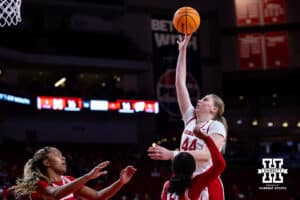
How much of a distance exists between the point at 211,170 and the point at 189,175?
45 cm

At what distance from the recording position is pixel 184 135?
4938 mm

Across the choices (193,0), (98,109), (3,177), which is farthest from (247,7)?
(3,177)

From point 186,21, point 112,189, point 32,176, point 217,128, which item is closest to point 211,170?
point 217,128

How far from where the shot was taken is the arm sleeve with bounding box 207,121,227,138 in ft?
15.5

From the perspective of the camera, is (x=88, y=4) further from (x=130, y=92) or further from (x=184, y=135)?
(x=184, y=135)

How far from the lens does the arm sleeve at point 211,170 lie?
4.11m

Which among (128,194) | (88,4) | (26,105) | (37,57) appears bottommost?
(128,194)

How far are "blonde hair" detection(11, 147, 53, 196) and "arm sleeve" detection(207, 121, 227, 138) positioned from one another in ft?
4.31

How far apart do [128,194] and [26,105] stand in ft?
19.9

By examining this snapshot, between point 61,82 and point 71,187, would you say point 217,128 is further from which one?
point 61,82

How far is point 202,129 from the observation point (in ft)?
15.8
